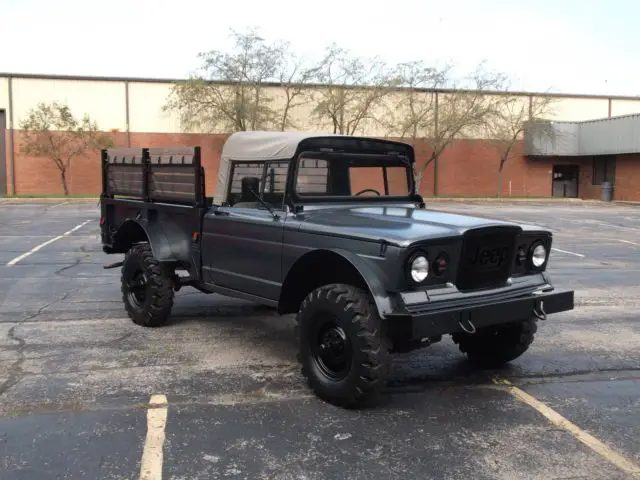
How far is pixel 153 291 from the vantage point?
648 cm

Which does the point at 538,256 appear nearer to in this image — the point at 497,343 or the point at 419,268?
the point at 497,343

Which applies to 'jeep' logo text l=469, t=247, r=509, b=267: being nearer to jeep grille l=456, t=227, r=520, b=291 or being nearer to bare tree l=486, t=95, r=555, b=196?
jeep grille l=456, t=227, r=520, b=291

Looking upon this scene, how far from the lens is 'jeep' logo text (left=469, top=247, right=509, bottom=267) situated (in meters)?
4.46

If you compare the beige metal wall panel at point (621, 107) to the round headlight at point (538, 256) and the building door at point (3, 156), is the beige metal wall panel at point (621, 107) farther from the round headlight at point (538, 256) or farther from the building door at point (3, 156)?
the round headlight at point (538, 256)

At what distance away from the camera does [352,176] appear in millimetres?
5902

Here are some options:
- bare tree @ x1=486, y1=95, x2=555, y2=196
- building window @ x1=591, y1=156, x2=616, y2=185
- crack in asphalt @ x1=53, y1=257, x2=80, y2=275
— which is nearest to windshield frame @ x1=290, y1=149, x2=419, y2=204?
crack in asphalt @ x1=53, y1=257, x2=80, y2=275

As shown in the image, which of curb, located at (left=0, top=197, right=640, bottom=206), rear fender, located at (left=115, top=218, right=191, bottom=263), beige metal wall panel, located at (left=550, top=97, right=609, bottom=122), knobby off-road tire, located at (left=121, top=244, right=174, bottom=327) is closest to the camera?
rear fender, located at (left=115, top=218, right=191, bottom=263)

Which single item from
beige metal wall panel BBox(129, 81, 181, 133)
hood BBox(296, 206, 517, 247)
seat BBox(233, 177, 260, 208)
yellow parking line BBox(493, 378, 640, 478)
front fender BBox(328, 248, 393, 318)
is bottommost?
yellow parking line BBox(493, 378, 640, 478)

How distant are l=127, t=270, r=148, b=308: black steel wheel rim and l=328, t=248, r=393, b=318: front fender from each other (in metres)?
3.20

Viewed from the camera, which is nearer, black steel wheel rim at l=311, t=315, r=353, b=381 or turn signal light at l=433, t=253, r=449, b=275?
turn signal light at l=433, t=253, r=449, b=275

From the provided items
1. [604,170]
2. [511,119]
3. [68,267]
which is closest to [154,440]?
[68,267]

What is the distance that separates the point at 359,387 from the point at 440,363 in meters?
1.58

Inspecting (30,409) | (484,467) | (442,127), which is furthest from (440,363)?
(442,127)

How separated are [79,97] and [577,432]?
3795 cm
